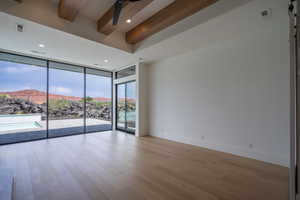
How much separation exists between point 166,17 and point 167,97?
2.79 metres

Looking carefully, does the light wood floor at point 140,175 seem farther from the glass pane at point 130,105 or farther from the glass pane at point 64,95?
the glass pane at point 130,105

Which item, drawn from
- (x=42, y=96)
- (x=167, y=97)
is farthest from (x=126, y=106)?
(x=42, y=96)

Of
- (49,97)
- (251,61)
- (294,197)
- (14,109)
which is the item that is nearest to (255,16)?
(251,61)

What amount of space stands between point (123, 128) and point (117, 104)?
133 cm

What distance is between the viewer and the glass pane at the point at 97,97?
6.49 metres

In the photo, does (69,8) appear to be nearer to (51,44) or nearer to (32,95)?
(51,44)

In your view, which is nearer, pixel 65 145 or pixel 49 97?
pixel 65 145

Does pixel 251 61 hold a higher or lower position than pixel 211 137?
higher

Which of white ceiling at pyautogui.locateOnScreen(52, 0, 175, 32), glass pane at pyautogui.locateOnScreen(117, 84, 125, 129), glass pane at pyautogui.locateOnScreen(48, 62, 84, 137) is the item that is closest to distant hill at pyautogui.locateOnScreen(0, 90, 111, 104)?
glass pane at pyautogui.locateOnScreen(48, 62, 84, 137)

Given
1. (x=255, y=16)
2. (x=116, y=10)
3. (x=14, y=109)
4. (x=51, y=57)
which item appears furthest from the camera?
(x=51, y=57)

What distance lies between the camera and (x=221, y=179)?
2.40m

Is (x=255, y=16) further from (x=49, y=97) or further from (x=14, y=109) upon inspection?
(x=14, y=109)

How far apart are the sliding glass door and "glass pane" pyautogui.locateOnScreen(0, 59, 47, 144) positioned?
10.1ft

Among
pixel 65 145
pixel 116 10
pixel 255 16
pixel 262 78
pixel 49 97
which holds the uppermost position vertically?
pixel 255 16
